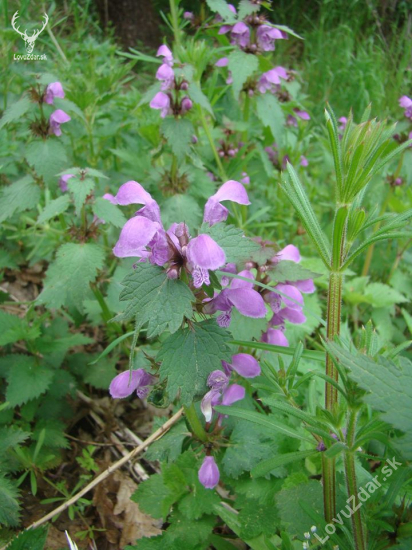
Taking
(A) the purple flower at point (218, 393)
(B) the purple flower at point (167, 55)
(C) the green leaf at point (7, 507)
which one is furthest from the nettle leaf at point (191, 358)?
(B) the purple flower at point (167, 55)

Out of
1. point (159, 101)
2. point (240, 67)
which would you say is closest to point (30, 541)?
point (159, 101)

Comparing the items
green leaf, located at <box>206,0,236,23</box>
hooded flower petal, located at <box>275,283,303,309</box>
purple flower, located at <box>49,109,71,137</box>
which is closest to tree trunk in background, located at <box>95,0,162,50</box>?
green leaf, located at <box>206,0,236,23</box>

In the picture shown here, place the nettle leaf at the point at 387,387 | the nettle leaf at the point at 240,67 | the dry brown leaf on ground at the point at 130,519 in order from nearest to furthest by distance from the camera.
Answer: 1. the nettle leaf at the point at 387,387
2. the dry brown leaf on ground at the point at 130,519
3. the nettle leaf at the point at 240,67

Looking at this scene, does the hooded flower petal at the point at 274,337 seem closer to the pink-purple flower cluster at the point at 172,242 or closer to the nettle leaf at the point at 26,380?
the pink-purple flower cluster at the point at 172,242

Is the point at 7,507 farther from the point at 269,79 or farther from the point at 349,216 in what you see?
the point at 269,79

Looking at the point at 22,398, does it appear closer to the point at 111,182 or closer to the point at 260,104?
the point at 111,182
